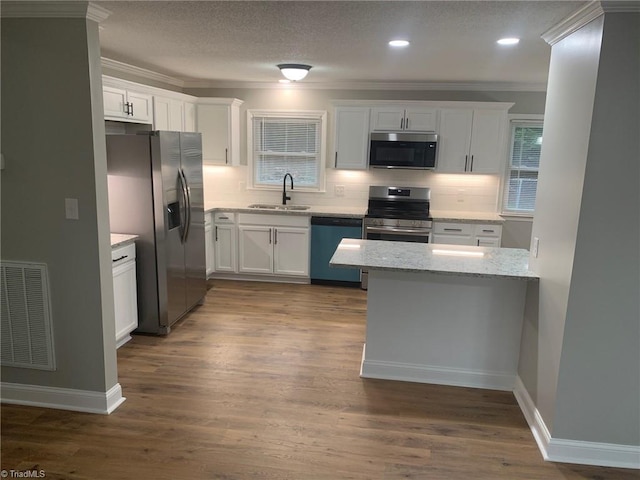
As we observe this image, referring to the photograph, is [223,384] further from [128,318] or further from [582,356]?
[582,356]

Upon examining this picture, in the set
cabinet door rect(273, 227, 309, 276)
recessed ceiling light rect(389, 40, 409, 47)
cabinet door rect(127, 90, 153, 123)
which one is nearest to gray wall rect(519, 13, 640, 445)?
recessed ceiling light rect(389, 40, 409, 47)

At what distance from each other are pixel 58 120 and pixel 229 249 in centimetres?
316

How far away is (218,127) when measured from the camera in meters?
5.63

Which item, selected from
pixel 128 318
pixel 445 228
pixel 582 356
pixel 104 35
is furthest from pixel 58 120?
pixel 445 228

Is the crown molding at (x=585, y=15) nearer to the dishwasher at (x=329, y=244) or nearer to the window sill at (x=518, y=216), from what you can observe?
the dishwasher at (x=329, y=244)

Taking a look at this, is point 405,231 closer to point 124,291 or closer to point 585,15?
point 124,291

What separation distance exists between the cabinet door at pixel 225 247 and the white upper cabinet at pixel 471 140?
262 centimetres

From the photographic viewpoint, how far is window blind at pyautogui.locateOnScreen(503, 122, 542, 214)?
552 centimetres

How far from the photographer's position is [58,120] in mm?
2541

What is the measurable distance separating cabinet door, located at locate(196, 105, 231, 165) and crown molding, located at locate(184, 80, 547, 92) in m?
0.41

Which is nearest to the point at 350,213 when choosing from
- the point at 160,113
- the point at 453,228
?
the point at 453,228

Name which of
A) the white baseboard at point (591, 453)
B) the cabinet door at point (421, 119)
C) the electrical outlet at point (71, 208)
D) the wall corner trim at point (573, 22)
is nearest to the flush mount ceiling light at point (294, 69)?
the cabinet door at point (421, 119)

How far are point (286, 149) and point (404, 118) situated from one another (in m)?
1.55

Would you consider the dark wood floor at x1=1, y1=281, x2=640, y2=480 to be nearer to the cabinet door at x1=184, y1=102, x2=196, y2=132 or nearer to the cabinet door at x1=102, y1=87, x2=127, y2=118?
the cabinet door at x1=102, y1=87, x2=127, y2=118
